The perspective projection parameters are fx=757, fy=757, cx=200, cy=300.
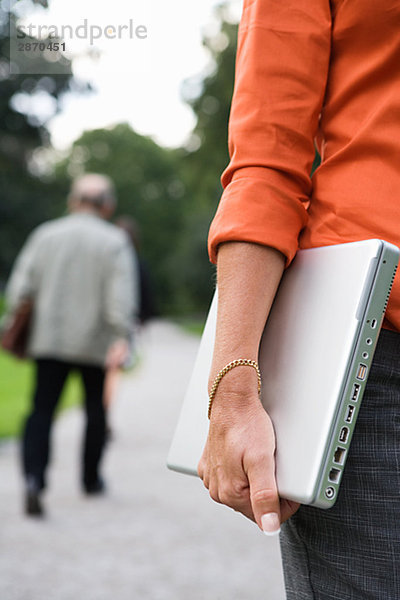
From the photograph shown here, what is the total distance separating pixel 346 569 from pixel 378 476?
16 cm

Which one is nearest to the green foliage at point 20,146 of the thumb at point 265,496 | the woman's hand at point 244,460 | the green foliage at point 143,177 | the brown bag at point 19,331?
the brown bag at point 19,331

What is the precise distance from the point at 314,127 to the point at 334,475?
0.62 meters

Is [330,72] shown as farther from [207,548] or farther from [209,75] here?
[209,75]

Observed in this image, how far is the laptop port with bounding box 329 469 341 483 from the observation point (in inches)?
45.6

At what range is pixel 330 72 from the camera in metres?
1.37

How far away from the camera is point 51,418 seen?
207 inches

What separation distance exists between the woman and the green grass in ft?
15.8

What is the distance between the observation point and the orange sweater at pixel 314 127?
1279mm

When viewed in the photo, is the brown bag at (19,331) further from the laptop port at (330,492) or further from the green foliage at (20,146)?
the laptop port at (330,492)

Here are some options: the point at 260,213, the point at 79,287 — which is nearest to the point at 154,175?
the point at 79,287

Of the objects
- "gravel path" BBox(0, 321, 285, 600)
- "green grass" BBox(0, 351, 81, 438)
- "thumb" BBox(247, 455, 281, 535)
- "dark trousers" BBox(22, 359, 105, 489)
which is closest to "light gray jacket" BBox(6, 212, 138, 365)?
"dark trousers" BBox(22, 359, 105, 489)

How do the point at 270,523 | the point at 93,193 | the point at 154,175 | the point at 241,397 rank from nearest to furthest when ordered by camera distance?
the point at 270,523 → the point at 241,397 → the point at 93,193 → the point at 154,175

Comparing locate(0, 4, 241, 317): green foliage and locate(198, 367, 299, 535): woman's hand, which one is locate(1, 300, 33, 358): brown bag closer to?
locate(0, 4, 241, 317): green foliage

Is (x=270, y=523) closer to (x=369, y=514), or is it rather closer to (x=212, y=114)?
(x=369, y=514)
